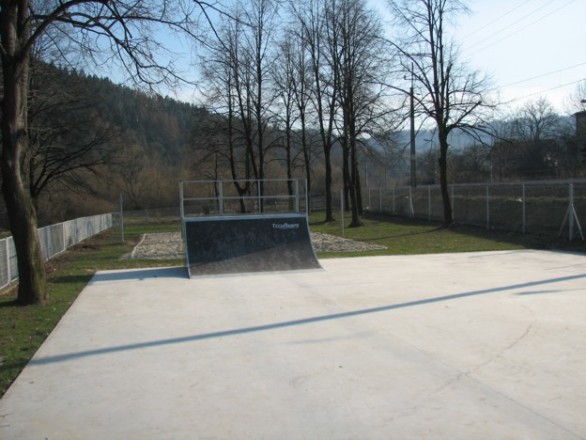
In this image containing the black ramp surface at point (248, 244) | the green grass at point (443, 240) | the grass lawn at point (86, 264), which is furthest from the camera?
the green grass at point (443, 240)

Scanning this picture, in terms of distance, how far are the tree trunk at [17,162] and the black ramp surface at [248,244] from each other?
3776 mm

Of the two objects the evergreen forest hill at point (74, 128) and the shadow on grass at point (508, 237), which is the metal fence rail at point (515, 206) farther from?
the evergreen forest hill at point (74, 128)

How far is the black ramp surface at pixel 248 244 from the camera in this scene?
510 inches

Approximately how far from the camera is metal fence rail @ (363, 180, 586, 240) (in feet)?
62.1

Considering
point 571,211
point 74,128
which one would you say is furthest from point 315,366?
point 74,128

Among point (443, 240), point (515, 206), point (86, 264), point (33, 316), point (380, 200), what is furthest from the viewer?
point (380, 200)

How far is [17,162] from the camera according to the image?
9227 millimetres

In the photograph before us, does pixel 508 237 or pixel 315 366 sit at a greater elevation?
pixel 315 366

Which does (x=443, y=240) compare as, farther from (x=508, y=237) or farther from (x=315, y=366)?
(x=315, y=366)

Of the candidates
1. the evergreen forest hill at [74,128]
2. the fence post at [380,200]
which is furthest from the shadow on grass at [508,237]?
the evergreen forest hill at [74,128]

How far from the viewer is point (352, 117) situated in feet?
100

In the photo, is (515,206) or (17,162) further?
(515,206)

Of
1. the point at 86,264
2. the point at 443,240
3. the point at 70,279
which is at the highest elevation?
the point at 70,279

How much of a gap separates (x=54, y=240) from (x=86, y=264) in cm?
514
